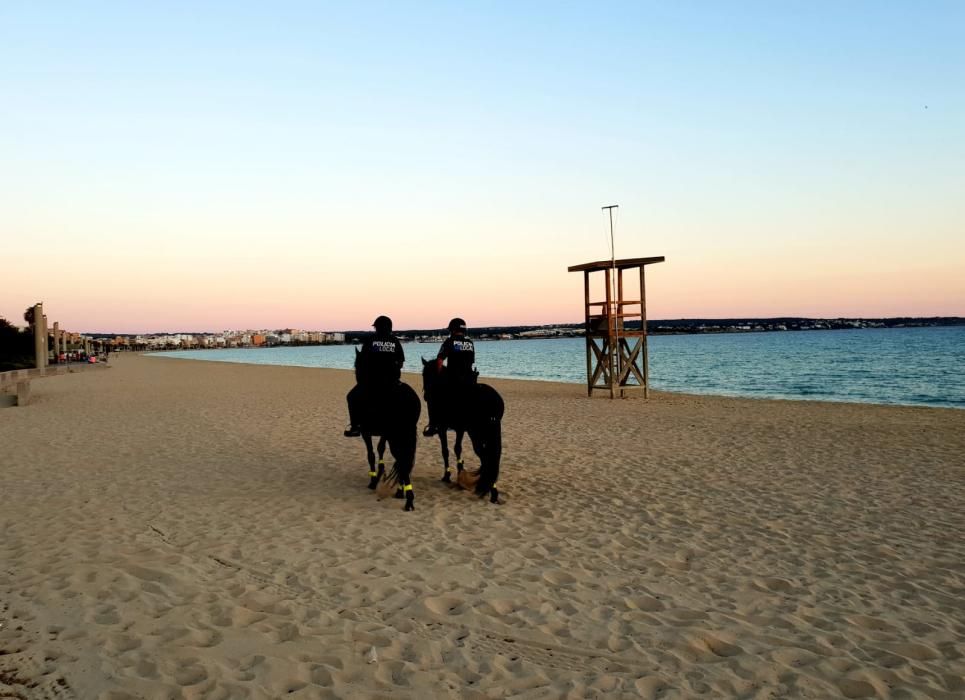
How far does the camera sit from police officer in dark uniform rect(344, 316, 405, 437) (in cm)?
818

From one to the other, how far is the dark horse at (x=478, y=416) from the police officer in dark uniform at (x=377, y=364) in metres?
A: 0.42

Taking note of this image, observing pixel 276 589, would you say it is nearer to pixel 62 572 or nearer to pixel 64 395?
pixel 62 572

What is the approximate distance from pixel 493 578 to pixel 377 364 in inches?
133

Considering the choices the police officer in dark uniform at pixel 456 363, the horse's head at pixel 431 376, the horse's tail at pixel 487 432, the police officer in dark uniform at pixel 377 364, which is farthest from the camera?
the horse's head at pixel 431 376

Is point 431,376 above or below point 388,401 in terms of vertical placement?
above

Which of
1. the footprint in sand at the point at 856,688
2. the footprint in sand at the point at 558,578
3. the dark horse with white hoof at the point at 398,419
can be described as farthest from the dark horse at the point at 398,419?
the footprint in sand at the point at 856,688

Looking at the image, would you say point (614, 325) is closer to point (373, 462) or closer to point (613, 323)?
point (613, 323)

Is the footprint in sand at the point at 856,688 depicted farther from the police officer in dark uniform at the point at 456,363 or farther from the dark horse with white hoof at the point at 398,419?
the police officer in dark uniform at the point at 456,363

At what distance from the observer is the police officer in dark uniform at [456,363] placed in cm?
855

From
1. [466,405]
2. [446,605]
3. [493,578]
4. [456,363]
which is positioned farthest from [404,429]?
[446,605]

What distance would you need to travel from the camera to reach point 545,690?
12.4ft

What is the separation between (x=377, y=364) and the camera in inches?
323

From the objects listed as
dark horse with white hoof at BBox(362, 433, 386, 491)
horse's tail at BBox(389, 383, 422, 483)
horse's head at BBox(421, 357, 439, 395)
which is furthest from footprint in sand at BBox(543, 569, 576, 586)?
dark horse with white hoof at BBox(362, 433, 386, 491)

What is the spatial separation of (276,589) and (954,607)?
5.04 m
